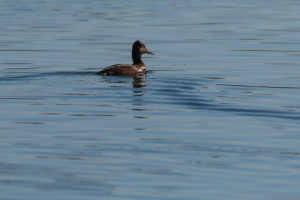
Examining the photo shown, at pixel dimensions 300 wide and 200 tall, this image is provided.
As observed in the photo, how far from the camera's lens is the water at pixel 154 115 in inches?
388

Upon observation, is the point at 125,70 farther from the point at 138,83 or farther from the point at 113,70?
the point at 138,83

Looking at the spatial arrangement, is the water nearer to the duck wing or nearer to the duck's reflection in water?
the duck's reflection in water

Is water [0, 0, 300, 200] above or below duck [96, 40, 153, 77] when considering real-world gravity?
below

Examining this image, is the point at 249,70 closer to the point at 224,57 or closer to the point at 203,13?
the point at 224,57

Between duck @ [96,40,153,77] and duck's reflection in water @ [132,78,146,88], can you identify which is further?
duck @ [96,40,153,77]

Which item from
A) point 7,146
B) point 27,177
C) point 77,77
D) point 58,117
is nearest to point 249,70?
point 77,77

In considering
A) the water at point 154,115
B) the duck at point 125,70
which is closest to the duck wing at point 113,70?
the duck at point 125,70

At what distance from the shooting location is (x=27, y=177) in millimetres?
10008

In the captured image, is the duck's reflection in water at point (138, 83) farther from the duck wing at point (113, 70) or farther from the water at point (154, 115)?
the duck wing at point (113, 70)

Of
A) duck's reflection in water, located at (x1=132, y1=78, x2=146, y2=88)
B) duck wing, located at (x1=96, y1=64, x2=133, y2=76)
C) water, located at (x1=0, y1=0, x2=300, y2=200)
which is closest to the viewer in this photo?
water, located at (x1=0, y1=0, x2=300, y2=200)

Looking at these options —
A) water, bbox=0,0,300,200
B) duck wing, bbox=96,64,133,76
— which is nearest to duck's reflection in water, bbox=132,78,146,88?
water, bbox=0,0,300,200

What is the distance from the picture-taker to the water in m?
9.85

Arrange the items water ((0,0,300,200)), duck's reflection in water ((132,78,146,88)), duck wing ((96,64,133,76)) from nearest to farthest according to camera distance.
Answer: water ((0,0,300,200)) < duck's reflection in water ((132,78,146,88)) < duck wing ((96,64,133,76))

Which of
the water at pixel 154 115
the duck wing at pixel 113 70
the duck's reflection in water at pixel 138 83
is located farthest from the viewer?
the duck wing at pixel 113 70
